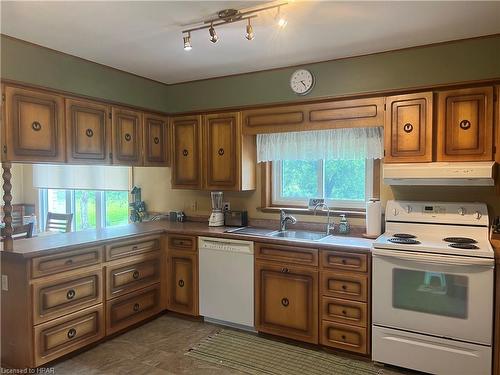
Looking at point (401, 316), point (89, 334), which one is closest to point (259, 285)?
point (401, 316)

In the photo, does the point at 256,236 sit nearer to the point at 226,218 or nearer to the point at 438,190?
the point at 226,218

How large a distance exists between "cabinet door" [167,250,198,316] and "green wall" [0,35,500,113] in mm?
1568

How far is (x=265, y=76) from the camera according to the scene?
3539 millimetres

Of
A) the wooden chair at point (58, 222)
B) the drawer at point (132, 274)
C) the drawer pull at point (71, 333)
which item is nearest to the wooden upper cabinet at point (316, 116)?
the drawer at point (132, 274)

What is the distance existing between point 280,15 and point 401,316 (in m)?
2.18

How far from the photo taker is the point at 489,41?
8.73 feet

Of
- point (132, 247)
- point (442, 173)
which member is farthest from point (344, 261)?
point (132, 247)

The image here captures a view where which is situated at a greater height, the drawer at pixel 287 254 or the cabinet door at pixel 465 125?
the cabinet door at pixel 465 125

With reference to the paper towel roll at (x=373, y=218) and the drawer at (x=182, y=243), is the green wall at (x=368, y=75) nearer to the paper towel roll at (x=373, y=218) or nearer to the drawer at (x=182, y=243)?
the paper towel roll at (x=373, y=218)

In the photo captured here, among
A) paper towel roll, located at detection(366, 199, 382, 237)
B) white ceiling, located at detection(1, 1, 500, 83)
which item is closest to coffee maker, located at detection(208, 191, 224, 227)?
white ceiling, located at detection(1, 1, 500, 83)

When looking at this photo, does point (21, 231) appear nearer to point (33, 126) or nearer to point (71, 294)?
point (71, 294)

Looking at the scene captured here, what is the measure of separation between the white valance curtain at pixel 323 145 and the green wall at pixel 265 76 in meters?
0.36

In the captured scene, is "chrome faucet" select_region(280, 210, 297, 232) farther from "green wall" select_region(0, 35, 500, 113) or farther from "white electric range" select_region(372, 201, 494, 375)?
"green wall" select_region(0, 35, 500, 113)

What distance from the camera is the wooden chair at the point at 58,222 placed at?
502cm
